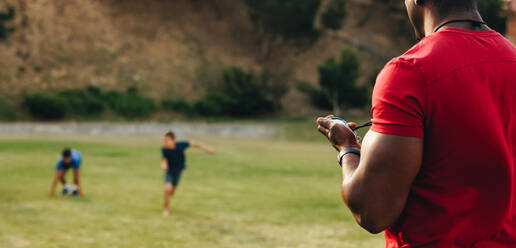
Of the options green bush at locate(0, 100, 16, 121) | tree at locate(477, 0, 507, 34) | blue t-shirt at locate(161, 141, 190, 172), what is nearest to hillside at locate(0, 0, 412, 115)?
green bush at locate(0, 100, 16, 121)

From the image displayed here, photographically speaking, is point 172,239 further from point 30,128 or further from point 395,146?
point 30,128

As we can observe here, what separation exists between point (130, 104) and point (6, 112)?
10.3 m

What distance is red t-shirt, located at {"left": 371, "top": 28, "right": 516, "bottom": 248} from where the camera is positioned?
5.36 feet

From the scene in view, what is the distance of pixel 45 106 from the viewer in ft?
130

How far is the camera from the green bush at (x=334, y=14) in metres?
57.0

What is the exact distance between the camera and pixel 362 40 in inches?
2667

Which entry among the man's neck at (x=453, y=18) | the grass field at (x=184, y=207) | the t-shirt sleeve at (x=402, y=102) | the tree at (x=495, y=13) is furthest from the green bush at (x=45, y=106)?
the t-shirt sleeve at (x=402, y=102)

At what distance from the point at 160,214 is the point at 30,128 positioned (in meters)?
30.5

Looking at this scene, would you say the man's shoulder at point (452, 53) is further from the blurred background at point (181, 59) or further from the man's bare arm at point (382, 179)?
the blurred background at point (181, 59)

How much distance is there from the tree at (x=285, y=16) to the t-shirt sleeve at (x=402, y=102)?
2221 inches

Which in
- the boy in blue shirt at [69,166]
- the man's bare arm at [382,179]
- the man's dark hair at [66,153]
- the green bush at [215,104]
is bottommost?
the green bush at [215,104]

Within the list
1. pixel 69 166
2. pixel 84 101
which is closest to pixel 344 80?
pixel 84 101

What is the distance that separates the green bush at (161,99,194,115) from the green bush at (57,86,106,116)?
599 centimetres

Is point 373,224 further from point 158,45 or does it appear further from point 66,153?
point 158,45
